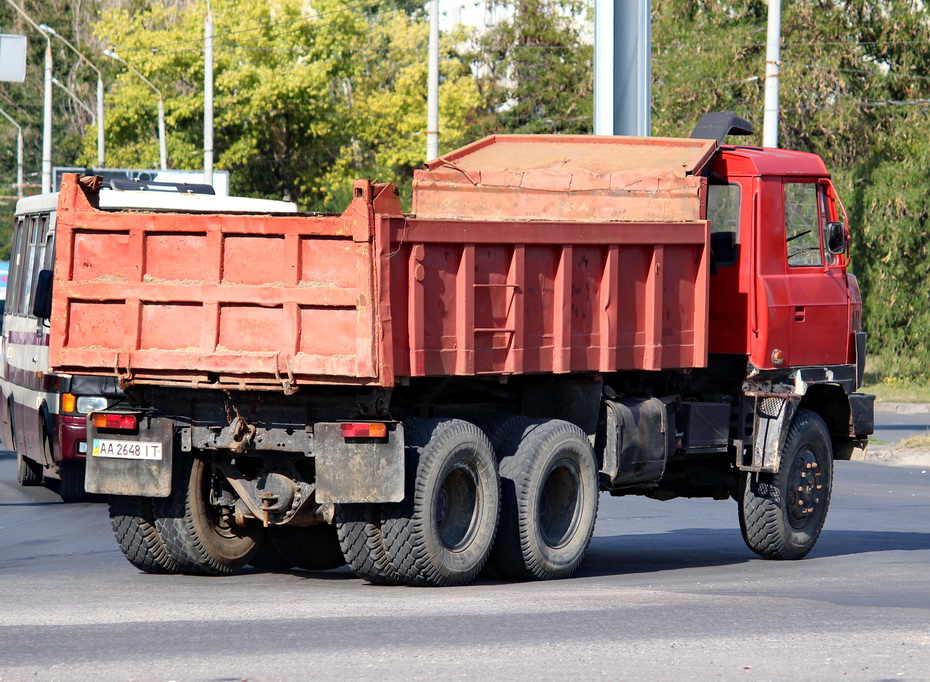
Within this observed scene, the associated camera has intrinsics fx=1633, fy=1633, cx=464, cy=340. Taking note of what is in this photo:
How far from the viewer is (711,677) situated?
6703mm

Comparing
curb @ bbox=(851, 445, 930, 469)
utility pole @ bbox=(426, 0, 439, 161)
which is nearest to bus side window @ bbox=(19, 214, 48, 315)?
curb @ bbox=(851, 445, 930, 469)

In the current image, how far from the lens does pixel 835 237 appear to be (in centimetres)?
1217

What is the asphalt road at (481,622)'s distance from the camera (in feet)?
22.5

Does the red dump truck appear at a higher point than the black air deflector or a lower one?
lower

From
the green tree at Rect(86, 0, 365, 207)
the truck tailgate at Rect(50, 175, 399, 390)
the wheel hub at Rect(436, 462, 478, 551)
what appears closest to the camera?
the truck tailgate at Rect(50, 175, 399, 390)

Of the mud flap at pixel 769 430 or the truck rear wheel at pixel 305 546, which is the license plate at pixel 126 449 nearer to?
the truck rear wheel at pixel 305 546

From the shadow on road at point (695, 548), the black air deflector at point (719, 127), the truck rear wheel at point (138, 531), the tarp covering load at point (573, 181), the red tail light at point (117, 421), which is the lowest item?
the shadow on road at point (695, 548)

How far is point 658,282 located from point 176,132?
4425cm

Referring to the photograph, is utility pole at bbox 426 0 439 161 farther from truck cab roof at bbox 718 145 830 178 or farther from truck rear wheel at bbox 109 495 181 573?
truck rear wheel at bbox 109 495 181 573

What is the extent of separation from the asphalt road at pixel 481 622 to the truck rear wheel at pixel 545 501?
0.21 m

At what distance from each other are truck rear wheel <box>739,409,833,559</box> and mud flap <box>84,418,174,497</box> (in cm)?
456

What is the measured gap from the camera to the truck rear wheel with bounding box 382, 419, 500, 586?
9266mm

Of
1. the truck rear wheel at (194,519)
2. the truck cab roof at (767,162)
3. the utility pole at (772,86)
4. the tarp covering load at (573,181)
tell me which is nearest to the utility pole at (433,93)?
the utility pole at (772,86)

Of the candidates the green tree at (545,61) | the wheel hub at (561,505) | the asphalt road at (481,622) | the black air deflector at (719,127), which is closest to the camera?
the asphalt road at (481,622)
